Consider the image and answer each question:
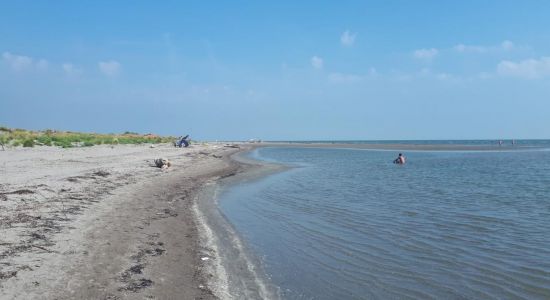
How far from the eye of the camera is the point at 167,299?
653 centimetres

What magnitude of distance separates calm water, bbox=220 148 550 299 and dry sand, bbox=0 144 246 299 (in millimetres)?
1704

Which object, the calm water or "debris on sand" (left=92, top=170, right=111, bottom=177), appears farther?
"debris on sand" (left=92, top=170, right=111, bottom=177)

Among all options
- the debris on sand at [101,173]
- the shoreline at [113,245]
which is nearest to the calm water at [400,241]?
the shoreline at [113,245]

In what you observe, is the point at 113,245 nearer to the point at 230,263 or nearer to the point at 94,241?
the point at 94,241

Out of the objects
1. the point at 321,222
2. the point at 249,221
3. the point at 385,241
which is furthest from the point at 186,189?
the point at 385,241

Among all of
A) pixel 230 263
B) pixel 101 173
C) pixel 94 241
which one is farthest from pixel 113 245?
pixel 101 173

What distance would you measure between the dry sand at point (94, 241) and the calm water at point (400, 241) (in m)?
1.70

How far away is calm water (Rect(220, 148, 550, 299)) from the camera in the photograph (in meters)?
7.79

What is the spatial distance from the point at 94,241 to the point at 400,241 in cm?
707

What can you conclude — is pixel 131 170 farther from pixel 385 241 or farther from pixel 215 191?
pixel 385 241

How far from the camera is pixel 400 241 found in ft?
36.3

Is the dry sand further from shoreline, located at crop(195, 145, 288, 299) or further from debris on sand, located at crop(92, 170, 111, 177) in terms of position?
debris on sand, located at crop(92, 170, 111, 177)

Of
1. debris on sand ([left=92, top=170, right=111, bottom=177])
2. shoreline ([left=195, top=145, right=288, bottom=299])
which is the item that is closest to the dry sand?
shoreline ([left=195, top=145, right=288, bottom=299])

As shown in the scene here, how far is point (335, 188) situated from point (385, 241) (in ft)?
38.5
